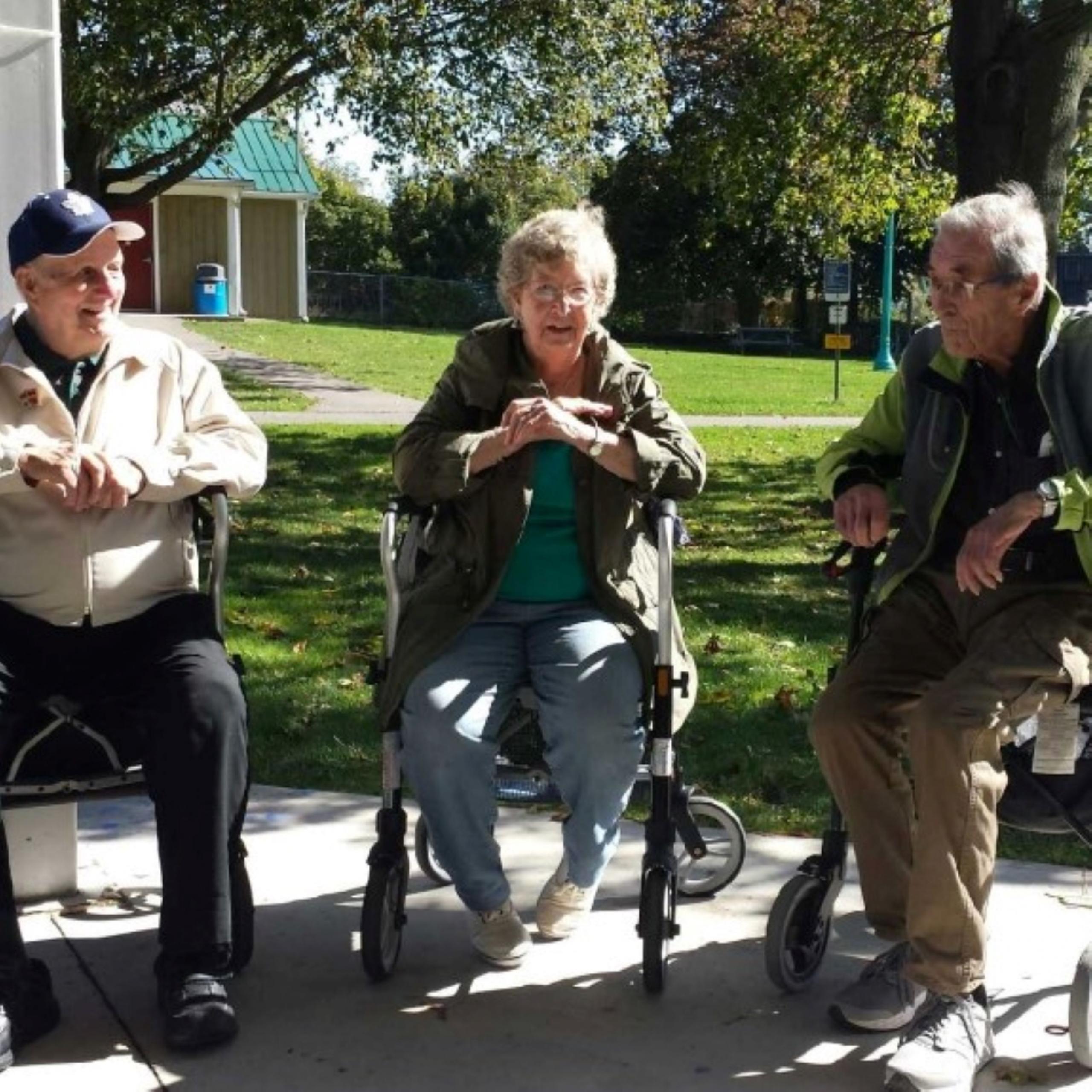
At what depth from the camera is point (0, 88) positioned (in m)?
4.18

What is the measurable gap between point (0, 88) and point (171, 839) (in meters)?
1.85

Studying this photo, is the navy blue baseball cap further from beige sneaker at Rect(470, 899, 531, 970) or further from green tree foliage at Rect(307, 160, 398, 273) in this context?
green tree foliage at Rect(307, 160, 398, 273)

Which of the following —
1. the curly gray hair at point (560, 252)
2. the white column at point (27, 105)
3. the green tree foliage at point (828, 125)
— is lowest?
the curly gray hair at point (560, 252)

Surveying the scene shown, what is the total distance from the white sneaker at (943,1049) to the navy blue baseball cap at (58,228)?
2.30 meters

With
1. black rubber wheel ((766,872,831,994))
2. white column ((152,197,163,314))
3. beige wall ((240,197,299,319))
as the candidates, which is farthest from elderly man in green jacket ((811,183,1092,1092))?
beige wall ((240,197,299,319))

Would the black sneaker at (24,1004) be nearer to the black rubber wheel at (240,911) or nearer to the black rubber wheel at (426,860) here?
the black rubber wheel at (240,911)

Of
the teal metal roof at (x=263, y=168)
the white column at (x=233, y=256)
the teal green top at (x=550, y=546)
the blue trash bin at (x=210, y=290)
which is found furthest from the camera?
the teal metal roof at (x=263, y=168)

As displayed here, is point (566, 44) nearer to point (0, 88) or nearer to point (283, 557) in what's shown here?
point (283, 557)

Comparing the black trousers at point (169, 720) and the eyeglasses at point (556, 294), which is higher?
the eyeglasses at point (556, 294)

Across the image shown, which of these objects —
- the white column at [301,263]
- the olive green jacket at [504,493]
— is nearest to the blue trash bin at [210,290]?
the white column at [301,263]

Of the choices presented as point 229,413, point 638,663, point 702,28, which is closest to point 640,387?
point 638,663

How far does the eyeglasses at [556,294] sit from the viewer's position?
3.98 metres

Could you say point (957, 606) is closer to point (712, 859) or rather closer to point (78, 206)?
point (712, 859)

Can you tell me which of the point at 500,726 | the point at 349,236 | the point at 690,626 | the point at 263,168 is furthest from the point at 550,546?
the point at 349,236
